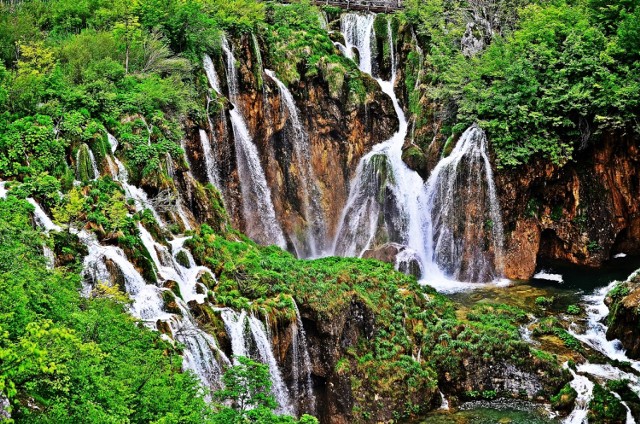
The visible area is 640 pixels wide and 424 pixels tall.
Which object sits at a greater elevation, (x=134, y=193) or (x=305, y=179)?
(x=134, y=193)

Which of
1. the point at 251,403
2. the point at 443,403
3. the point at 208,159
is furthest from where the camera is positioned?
the point at 208,159

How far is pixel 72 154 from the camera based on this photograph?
58.4 ft

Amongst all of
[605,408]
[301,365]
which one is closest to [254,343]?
[301,365]

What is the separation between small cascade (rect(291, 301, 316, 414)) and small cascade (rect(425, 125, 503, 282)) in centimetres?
1148

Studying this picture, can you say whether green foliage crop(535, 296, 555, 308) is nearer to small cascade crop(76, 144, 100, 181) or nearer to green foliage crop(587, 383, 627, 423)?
green foliage crop(587, 383, 627, 423)

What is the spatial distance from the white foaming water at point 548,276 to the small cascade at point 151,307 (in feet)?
55.5

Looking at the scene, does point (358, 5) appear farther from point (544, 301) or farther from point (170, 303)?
point (170, 303)

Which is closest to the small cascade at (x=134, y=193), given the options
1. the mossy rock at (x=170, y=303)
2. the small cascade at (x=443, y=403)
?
the mossy rock at (x=170, y=303)

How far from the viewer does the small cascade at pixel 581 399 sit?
17719 millimetres

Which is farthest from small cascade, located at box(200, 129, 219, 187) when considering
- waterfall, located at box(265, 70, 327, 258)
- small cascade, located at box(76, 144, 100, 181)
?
small cascade, located at box(76, 144, 100, 181)

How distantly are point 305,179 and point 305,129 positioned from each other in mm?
Result: 2516

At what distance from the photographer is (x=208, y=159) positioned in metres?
25.7

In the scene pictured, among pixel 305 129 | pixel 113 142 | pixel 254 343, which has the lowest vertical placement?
pixel 254 343

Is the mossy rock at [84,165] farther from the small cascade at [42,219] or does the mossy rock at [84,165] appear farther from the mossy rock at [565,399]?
the mossy rock at [565,399]
